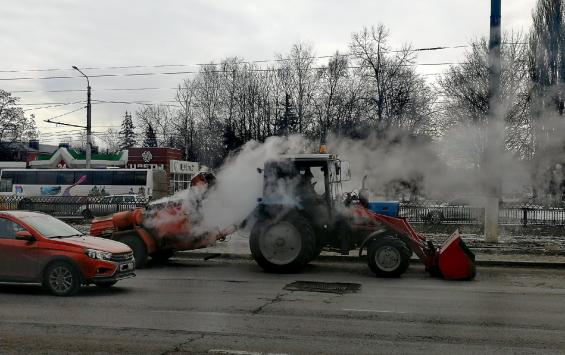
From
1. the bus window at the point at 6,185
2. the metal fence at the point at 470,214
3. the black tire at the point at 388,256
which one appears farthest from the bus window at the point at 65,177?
the black tire at the point at 388,256

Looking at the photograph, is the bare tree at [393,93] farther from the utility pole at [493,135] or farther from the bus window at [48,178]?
the bus window at [48,178]

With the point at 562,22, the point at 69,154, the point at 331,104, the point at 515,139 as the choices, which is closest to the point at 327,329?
the point at 515,139

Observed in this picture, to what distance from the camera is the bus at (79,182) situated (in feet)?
141

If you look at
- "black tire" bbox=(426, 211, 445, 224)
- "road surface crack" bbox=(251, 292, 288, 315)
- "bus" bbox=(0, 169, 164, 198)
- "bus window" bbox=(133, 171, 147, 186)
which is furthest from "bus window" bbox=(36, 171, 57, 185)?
"road surface crack" bbox=(251, 292, 288, 315)

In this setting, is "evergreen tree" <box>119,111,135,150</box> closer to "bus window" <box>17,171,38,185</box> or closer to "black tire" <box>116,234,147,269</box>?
"bus window" <box>17,171,38,185</box>

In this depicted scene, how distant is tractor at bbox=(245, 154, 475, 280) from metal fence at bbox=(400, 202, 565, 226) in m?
9.67

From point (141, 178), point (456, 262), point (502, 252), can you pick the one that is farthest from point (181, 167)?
point (456, 262)

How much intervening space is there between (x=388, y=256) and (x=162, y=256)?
5.96 metres

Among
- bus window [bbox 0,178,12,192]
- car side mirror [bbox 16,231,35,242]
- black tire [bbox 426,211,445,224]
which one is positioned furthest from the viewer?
bus window [bbox 0,178,12,192]

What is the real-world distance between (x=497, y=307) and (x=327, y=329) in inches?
132

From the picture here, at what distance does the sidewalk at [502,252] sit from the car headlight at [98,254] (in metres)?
4.62

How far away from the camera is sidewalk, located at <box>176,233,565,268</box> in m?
14.4

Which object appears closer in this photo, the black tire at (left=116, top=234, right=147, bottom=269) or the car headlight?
the car headlight

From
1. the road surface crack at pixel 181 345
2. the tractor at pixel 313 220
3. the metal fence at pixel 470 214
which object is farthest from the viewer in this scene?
the metal fence at pixel 470 214
